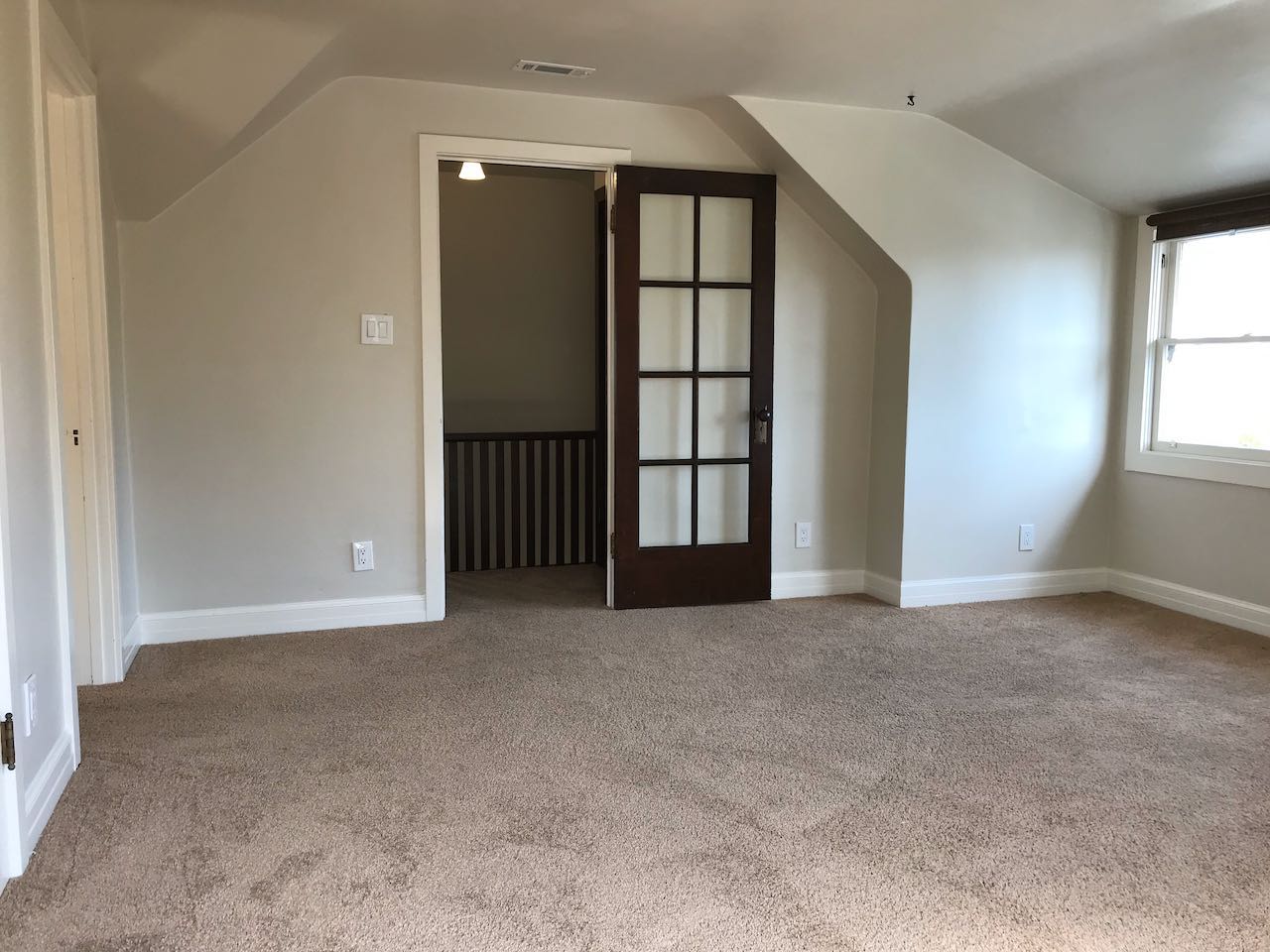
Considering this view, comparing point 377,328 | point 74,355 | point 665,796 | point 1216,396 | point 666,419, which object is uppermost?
point 377,328

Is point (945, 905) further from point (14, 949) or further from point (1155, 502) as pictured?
point (1155, 502)

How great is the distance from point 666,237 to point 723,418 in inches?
34.2

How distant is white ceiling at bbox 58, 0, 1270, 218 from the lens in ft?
9.82

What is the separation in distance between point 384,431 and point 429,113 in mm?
1328

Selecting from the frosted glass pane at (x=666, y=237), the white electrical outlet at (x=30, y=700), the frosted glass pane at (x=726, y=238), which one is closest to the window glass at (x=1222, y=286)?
the frosted glass pane at (x=726, y=238)

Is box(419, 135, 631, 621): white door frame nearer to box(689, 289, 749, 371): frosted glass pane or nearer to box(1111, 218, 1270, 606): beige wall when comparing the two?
box(689, 289, 749, 371): frosted glass pane

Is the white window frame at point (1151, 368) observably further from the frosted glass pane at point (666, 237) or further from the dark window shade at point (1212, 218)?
the frosted glass pane at point (666, 237)

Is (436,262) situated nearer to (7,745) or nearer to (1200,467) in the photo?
(7,745)

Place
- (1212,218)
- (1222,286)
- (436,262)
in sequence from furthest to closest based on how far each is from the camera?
(1222,286) < (1212,218) < (436,262)

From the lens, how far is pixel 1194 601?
14.2ft

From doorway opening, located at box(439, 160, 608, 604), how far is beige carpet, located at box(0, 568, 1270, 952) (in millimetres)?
1674

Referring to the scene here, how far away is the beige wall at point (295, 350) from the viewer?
370 cm

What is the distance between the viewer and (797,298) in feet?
14.6

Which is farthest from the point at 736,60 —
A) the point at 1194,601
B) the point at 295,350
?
the point at 1194,601
